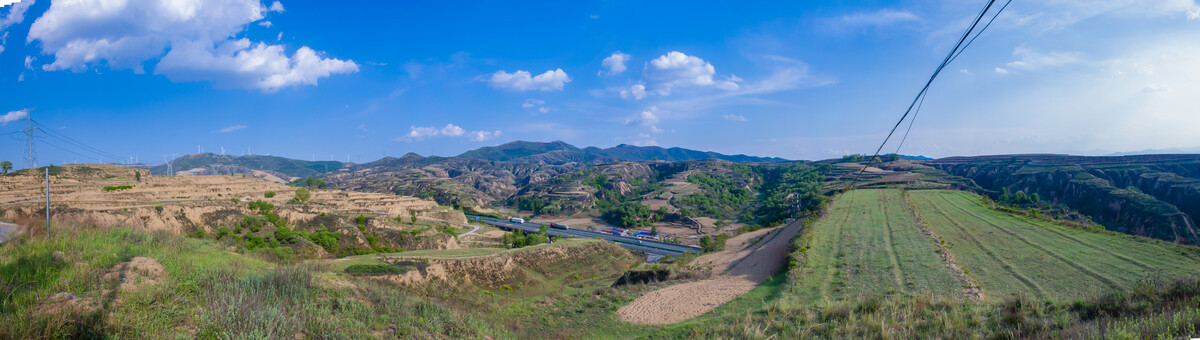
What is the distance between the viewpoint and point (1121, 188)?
62.8 meters

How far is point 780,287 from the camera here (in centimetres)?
1883

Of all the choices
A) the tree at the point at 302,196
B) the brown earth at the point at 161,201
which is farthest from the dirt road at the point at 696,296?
the tree at the point at 302,196

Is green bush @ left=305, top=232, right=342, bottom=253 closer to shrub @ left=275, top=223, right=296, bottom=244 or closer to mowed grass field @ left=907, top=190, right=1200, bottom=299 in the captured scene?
shrub @ left=275, top=223, right=296, bottom=244

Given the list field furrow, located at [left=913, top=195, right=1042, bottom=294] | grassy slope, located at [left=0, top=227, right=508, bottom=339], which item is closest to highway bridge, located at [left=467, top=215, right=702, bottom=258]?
field furrow, located at [left=913, top=195, right=1042, bottom=294]

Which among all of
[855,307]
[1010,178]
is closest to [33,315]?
[855,307]

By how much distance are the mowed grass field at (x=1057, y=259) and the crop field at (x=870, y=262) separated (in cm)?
134

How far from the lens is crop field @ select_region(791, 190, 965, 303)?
16547 mm

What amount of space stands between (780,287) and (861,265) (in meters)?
5.28

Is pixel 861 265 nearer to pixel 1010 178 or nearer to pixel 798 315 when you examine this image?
pixel 798 315

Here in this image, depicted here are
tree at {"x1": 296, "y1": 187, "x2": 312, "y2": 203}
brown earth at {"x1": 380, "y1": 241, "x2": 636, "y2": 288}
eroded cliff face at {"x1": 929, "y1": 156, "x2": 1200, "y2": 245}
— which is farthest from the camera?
tree at {"x1": 296, "y1": 187, "x2": 312, "y2": 203}

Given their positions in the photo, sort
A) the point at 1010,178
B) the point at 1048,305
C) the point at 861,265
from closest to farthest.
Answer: the point at 1048,305 < the point at 861,265 < the point at 1010,178

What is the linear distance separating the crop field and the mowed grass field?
134 centimetres

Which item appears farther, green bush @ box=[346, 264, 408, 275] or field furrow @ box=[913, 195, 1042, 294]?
green bush @ box=[346, 264, 408, 275]

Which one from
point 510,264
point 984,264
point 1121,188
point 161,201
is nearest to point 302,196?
point 161,201
